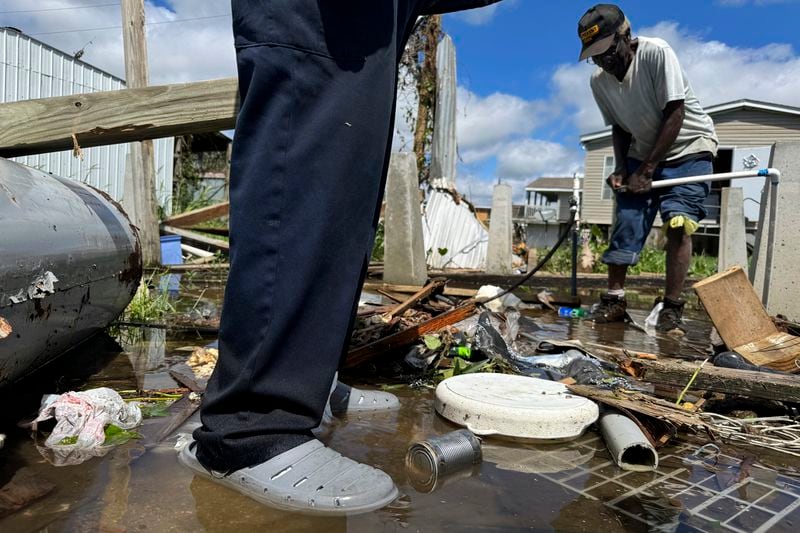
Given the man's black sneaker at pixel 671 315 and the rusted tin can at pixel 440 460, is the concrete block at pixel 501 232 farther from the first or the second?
the rusted tin can at pixel 440 460

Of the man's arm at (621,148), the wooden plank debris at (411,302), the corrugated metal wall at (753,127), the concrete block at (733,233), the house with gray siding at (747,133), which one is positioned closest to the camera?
the wooden plank debris at (411,302)

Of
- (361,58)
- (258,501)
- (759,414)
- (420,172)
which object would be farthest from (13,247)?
(420,172)

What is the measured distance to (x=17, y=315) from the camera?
6.30ft

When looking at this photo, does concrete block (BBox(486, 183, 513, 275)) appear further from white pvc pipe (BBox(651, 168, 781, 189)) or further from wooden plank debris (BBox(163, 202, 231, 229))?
wooden plank debris (BBox(163, 202, 231, 229))

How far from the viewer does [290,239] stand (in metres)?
1.48

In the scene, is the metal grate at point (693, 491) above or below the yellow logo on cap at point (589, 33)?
below

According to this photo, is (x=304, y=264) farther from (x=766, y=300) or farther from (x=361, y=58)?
(x=766, y=300)

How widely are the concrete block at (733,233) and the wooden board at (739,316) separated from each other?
4.84m

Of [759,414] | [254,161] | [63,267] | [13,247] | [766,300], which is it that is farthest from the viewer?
[766,300]

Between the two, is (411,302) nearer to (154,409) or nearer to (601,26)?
(154,409)

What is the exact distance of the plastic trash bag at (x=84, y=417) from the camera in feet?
6.03

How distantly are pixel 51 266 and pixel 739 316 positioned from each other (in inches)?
150

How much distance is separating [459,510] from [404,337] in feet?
5.03

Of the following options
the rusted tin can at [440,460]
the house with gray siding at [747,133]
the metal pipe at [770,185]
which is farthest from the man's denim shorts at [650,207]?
the house with gray siding at [747,133]
